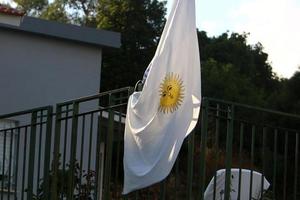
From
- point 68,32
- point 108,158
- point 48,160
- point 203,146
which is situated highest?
point 68,32

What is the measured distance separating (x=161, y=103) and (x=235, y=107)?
27.4 inches

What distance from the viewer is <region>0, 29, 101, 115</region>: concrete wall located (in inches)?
549

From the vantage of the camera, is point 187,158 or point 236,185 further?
point 236,185

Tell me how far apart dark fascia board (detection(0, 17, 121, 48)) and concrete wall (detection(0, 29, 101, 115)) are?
0.21 meters

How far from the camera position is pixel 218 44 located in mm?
41656

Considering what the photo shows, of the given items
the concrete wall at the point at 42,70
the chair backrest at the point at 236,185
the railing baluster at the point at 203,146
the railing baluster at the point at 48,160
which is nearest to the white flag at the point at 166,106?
the railing baluster at the point at 203,146

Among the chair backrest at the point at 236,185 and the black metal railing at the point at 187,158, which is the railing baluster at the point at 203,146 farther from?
the chair backrest at the point at 236,185

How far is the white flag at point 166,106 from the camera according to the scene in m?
5.43

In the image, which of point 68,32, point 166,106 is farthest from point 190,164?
point 68,32

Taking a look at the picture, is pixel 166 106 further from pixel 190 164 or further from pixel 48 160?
pixel 48 160

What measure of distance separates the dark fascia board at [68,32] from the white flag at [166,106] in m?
8.78

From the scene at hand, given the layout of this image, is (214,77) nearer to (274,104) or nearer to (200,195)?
(274,104)

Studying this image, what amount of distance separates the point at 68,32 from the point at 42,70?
111 cm

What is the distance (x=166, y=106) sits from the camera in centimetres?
552
